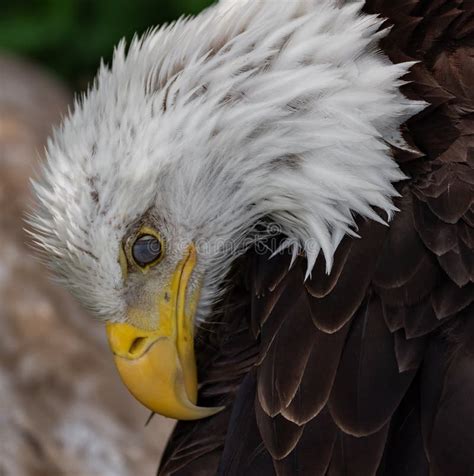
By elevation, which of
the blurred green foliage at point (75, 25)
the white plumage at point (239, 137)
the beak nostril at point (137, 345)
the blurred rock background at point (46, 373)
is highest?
the blurred green foliage at point (75, 25)

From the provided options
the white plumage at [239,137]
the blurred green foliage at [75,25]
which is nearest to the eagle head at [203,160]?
the white plumage at [239,137]

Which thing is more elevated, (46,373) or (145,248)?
(145,248)

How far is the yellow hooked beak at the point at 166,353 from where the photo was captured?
2.79 meters

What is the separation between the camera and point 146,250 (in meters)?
2.75

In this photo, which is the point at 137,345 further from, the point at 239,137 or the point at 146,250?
the point at 239,137

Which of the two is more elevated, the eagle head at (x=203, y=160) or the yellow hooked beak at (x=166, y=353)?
the eagle head at (x=203, y=160)

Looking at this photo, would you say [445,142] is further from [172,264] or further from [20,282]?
[20,282]

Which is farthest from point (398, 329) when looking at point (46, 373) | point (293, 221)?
point (46, 373)

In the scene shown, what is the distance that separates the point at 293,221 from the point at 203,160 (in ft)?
0.88

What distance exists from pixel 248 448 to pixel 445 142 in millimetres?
856

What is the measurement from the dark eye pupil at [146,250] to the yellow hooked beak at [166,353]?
8cm

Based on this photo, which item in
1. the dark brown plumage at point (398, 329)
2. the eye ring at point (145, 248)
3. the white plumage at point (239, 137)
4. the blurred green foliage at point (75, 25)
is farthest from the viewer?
the blurred green foliage at point (75, 25)

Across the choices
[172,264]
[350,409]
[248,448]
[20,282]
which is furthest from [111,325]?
[20,282]

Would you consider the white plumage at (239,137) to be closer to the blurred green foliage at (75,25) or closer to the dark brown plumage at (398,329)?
the dark brown plumage at (398,329)
